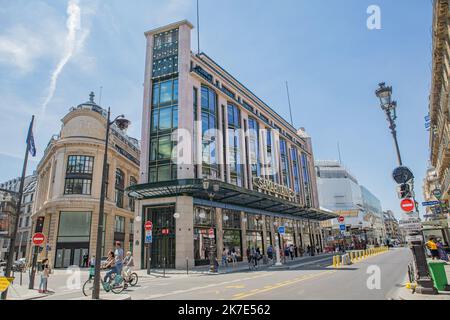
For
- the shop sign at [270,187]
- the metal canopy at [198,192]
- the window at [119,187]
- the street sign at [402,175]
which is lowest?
the street sign at [402,175]

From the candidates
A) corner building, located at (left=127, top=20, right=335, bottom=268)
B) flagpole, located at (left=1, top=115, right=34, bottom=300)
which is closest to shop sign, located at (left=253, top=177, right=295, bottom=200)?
corner building, located at (left=127, top=20, right=335, bottom=268)

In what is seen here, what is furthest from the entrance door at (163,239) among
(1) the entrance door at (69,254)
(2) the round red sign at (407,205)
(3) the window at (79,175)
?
(2) the round red sign at (407,205)

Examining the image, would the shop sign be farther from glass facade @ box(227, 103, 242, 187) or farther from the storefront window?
the storefront window

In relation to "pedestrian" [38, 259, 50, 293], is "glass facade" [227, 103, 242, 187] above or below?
above

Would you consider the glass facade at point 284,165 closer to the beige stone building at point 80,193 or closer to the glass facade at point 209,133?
the glass facade at point 209,133

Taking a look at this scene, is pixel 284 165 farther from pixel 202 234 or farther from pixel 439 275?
pixel 439 275

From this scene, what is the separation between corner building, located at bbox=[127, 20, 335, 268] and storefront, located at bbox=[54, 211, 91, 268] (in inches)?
639

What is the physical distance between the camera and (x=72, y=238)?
42531 millimetres

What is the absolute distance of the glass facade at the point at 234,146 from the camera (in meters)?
39.5

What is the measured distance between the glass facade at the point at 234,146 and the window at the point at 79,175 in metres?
22.7

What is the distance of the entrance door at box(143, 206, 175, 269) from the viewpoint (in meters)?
29.5

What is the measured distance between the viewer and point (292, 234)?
170ft
